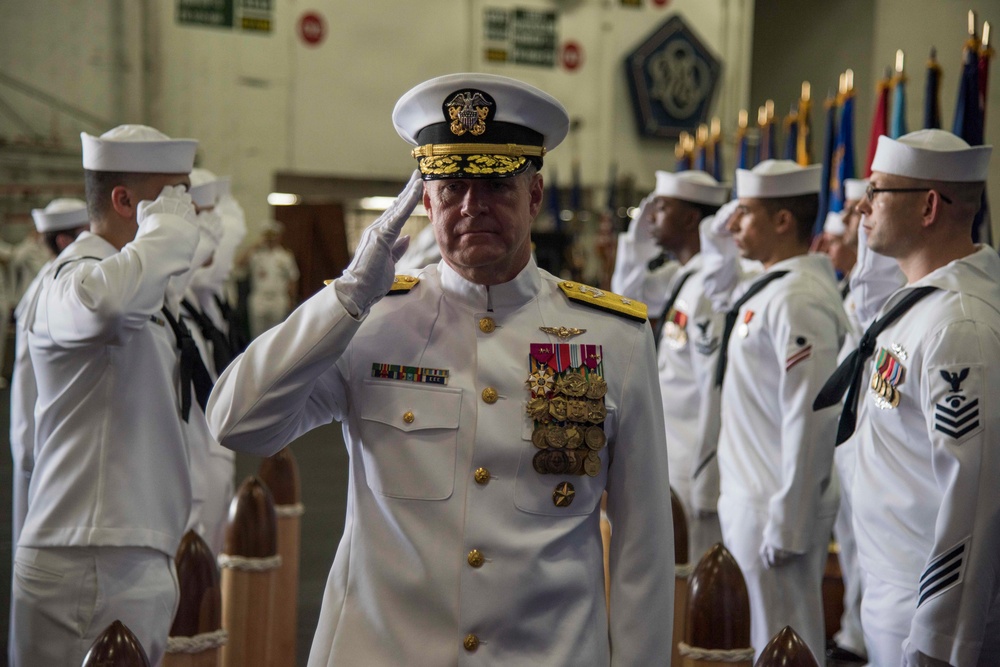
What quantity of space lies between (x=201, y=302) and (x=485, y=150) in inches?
102

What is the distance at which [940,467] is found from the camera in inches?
86.5

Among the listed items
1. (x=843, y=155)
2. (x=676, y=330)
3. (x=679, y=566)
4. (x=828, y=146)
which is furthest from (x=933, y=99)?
(x=679, y=566)

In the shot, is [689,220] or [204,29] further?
[204,29]

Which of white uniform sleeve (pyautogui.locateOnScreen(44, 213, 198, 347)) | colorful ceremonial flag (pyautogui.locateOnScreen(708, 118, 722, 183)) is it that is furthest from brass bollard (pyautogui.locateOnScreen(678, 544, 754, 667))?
colorful ceremonial flag (pyautogui.locateOnScreen(708, 118, 722, 183))

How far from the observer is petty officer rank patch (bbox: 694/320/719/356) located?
431 centimetres

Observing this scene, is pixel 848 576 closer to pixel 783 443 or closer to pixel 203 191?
pixel 783 443

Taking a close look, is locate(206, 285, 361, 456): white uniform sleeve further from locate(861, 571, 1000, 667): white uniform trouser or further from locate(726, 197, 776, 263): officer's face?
locate(726, 197, 776, 263): officer's face

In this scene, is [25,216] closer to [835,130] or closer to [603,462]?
[835,130]

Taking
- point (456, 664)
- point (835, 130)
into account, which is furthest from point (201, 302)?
point (835, 130)

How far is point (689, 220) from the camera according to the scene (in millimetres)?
5148

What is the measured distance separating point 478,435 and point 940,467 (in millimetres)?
1083

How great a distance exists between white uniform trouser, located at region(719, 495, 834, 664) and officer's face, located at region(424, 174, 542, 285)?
193 centimetres

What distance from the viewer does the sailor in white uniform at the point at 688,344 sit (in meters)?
4.16

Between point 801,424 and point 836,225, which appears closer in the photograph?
point 801,424
